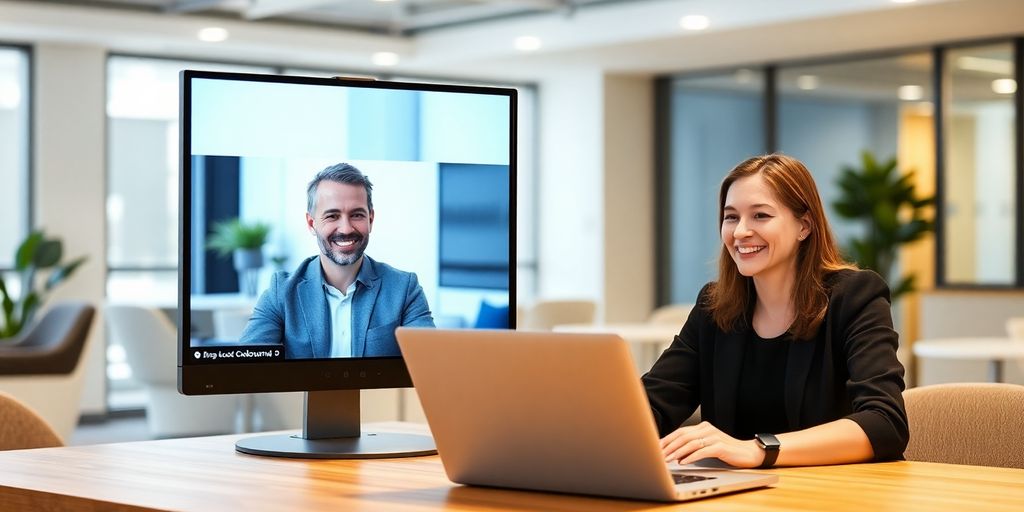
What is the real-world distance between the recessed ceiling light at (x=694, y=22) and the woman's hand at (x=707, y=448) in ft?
20.5

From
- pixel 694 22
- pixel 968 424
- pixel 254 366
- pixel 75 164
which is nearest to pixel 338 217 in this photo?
pixel 254 366

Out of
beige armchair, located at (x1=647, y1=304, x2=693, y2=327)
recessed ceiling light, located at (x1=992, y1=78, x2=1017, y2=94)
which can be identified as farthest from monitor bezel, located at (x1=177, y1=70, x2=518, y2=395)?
recessed ceiling light, located at (x1=992, y1=78, x2=1017, y2=94)

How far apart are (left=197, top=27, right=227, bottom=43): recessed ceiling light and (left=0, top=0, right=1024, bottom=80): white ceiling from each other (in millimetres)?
38

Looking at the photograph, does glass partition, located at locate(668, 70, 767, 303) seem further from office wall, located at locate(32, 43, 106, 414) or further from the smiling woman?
the smiling woman

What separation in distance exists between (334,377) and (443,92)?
515 mm

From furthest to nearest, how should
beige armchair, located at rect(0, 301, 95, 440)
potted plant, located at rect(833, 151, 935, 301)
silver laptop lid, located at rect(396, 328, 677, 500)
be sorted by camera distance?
potted plant, located at rect(833, 151, 935, 301)
beige armchair, located at rect(0, 301, 95, 440)
silver laptop lid, located at rect(396, 328, 677, 500)

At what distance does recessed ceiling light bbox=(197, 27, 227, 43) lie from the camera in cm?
866

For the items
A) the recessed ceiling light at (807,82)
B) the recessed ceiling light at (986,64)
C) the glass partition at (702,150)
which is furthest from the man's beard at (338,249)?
the glass partition at (702,150)

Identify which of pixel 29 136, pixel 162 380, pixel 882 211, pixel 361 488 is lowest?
pixel 162 380

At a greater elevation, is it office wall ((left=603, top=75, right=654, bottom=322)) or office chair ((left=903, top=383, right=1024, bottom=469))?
office wall ((left=603, top=75, right=654, bottom=322))

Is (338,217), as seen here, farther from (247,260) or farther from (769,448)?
(769,448)

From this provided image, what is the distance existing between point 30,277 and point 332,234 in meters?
6.57

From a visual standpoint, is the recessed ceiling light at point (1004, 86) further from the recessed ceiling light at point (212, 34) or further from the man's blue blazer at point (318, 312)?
the man's blue blazer at point (318, 312)

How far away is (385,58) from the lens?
956 cm
